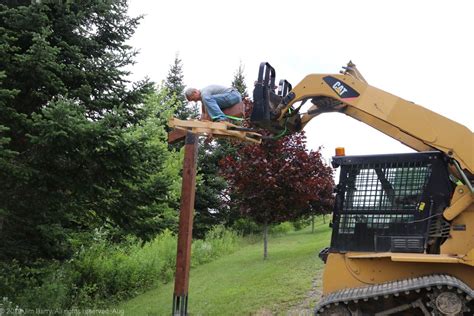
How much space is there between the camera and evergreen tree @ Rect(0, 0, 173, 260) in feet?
21.0

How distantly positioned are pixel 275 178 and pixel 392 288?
27.6ft

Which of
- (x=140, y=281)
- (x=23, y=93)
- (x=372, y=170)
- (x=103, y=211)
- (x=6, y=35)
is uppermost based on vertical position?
(x=6, y=35)

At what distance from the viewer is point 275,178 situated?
12969mm

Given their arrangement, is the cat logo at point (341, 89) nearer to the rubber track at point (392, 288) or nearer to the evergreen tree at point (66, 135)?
the rubber track at point (392, 288)

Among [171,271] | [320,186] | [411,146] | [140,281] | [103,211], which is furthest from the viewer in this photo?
[320,186]

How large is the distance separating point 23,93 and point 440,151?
606 cm

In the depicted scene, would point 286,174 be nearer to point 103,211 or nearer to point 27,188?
point 103,211

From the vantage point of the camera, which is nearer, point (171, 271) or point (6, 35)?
point (6, 35)

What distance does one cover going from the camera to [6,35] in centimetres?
662

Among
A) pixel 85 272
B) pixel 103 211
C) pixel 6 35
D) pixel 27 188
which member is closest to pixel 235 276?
pixel 85 272

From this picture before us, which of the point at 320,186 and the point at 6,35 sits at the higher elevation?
the point at 6,35

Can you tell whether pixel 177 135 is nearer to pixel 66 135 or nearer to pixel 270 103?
pixel 270 103

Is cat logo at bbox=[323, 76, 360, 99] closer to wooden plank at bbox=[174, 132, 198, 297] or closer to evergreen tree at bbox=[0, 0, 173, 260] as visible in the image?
wooden plank at bbox=[174, 132, 198, 297]

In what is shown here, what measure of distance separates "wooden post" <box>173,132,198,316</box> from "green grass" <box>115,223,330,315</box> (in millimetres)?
2447
